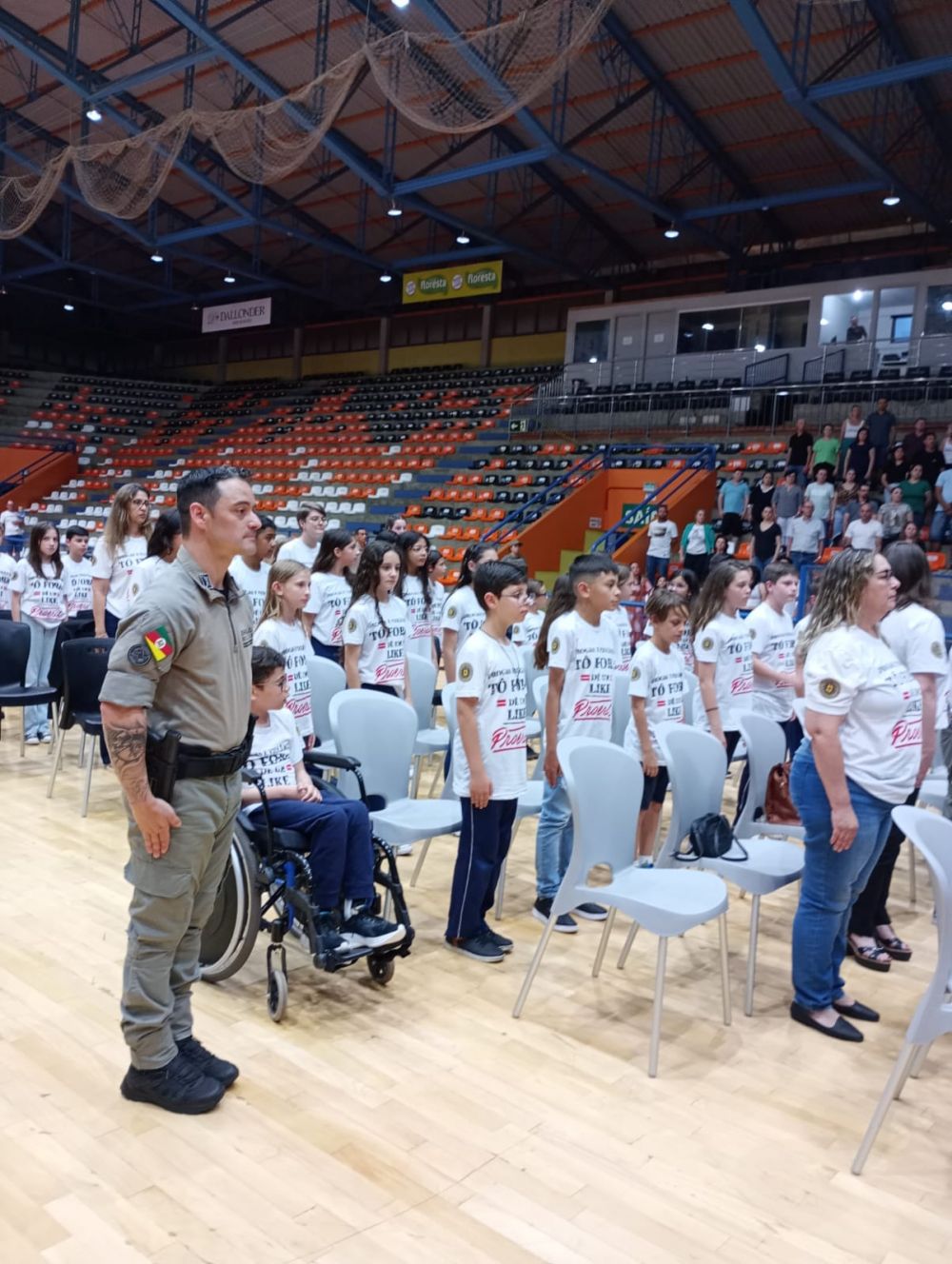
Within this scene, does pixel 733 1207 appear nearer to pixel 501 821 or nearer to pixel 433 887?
pixel 501 821

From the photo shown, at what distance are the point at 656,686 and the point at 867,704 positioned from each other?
121 centimetres

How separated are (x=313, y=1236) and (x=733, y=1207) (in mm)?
960

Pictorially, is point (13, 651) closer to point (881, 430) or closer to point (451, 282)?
point (881, 430)

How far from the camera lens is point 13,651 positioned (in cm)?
565

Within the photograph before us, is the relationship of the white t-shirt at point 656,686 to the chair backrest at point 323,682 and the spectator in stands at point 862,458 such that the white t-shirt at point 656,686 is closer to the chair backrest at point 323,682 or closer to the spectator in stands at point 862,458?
the chair backrest at point 323,682

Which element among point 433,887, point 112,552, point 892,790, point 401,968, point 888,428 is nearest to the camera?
point 892,790

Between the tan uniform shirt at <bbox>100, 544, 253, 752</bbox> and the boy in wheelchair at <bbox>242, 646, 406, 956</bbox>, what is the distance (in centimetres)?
55

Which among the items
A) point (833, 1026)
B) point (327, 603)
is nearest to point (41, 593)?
point (327, 603)

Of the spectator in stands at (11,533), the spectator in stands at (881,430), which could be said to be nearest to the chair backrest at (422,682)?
the spectator in stands at (881,430)

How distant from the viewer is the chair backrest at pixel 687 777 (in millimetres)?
3531

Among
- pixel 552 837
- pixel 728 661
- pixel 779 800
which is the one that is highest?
pixel 728 661

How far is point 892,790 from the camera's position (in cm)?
298

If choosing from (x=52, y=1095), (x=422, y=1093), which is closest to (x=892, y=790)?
(x=422, y=1093)

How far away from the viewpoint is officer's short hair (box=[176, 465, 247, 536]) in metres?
2.42
